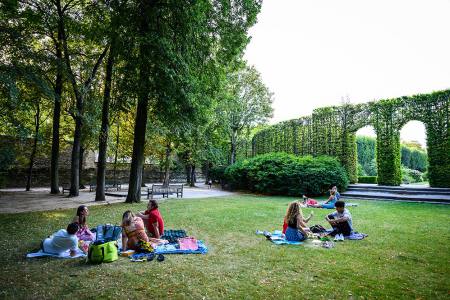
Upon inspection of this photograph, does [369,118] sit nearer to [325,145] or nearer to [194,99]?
[325,145]

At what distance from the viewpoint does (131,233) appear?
623cm

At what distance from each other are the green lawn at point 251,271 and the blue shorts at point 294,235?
1.45 feet

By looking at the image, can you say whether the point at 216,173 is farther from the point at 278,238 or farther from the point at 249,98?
the point at 278,238

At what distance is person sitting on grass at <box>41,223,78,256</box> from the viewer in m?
5.87

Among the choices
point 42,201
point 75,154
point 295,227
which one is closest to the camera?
point 295,227

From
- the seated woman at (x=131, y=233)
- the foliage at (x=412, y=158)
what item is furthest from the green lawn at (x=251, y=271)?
the foliage at (x=412, y=158)

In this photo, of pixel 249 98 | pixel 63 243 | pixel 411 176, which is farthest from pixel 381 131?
pixel 63 243

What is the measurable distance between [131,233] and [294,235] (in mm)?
4003

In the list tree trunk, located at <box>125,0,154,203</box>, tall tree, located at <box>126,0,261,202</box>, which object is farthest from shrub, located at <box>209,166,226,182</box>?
tall tree, located at <box>126,0,261,202</box>

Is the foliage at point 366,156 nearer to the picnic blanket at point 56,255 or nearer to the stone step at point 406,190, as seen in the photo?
the stone step at point 406,190

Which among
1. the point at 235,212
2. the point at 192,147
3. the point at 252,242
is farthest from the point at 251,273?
the point at 192,147

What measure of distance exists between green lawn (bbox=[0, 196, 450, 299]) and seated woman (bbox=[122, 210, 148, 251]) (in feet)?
2.51

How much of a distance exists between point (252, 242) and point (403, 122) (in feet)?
53.0

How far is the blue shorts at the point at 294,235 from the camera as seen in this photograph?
284 inches
